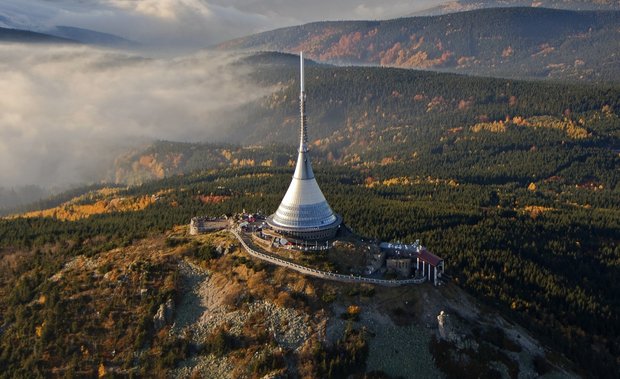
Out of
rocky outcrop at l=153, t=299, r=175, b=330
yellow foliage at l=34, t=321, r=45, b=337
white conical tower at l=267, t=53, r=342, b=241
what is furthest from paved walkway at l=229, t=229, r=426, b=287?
yellow foliage at l=34, t=321, r=45, b=337

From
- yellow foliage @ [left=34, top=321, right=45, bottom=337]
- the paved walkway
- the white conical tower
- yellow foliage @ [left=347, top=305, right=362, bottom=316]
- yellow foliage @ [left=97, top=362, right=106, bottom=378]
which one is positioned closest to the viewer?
yellow foliage @ [left=347, top=305, right=362, bottom=316]

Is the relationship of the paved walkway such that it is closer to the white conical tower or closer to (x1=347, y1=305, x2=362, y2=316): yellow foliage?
(x1=347, y1=305, x2=362, y2=316): yellow foliage

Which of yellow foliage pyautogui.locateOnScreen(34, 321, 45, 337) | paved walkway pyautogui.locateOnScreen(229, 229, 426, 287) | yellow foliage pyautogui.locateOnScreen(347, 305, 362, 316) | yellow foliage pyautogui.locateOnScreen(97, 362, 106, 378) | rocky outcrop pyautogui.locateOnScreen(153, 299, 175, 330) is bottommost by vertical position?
yellow foliage pyautogui.locateOnScreen(97, 362, 106, 378)

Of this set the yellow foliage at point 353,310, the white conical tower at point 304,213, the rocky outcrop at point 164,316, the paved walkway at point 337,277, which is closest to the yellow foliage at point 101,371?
the rocky outcrop at point 164,316

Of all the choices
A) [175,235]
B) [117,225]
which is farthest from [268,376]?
[117,225]

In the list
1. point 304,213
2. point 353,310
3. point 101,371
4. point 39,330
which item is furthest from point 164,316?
point 353,310

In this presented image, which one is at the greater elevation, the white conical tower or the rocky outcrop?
the white conical tower

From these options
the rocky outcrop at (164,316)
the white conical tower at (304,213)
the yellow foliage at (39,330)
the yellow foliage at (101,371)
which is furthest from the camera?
the white conical tower at (304,213)

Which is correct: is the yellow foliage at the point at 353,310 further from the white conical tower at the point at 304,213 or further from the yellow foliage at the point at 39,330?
the yellow foliage at the point at 39,330

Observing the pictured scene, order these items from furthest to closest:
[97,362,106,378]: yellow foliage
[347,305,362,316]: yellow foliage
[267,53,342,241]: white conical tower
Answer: [267,53,342,241]: white conical tower, [97,362,106,378]: yellow foliage, [347,305,362,316]: yellow foliage

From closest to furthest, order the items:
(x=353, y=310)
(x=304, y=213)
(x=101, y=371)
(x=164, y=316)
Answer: (x=353, y=310)
(x=101, y=371)
(x=164, y=316)
(x=304, y=213)

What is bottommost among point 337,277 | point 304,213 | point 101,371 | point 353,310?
point 101,371

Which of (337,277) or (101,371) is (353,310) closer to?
(337,277)
